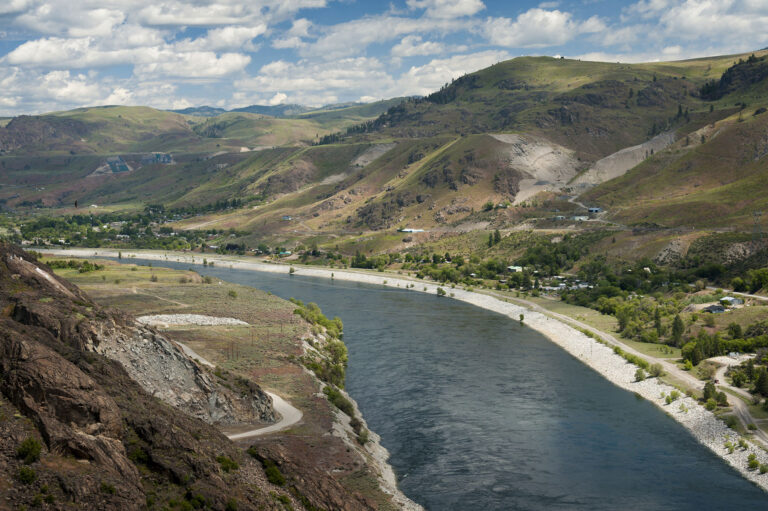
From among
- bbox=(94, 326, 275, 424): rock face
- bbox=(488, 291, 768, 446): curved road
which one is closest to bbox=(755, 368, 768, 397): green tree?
bbox=(488, 291, 768, 446): curved road

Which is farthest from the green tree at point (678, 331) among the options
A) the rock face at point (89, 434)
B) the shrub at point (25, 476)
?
the shrub at point (25, 476)

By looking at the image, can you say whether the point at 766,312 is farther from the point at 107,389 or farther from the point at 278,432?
Result: the point at 107,389

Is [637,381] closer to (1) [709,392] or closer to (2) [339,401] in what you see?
(1) [709,392]

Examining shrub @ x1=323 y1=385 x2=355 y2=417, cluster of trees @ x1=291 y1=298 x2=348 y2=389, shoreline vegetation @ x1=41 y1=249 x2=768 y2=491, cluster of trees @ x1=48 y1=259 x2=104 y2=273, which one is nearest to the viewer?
shoreline vegetation @ x1=41 y1=249 x2=768 y2=491

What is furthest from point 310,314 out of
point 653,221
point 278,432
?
point 653,221

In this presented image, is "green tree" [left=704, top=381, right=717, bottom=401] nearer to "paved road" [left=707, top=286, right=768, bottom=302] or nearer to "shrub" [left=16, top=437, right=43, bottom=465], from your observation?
"paved road" [left=707, top=286, right=768, bottom=302]

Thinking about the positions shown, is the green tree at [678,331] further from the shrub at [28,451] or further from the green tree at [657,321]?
the shrub at [28,451]
